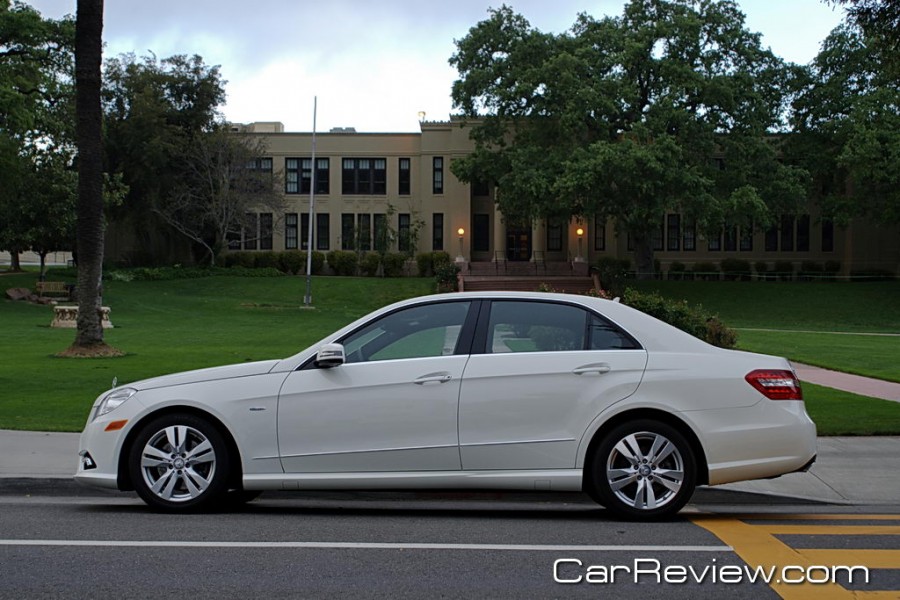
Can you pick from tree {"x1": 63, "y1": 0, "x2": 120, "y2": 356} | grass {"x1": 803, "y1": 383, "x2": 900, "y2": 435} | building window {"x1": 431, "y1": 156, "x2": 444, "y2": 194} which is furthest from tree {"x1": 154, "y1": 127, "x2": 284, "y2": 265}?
grass {"x1": 803, "y1": 383, "x2": 900, "y2": 435}

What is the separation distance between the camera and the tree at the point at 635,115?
43062 mm

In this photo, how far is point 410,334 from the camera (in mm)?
7008

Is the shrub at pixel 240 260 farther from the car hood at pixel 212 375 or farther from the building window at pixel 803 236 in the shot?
the car hood at pixel 212 375

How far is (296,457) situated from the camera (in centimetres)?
675

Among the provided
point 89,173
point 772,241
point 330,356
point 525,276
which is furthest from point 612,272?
point 330,356

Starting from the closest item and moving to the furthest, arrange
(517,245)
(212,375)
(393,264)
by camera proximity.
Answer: (212,375) < (393,264) < (517,245)

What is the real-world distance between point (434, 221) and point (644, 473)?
177 feet

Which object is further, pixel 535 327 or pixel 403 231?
pixel 403 231

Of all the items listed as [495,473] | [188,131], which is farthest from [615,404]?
[188,131]

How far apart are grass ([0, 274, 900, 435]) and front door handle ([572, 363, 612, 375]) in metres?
5.09

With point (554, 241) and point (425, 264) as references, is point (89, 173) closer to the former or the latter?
point (425, 264)

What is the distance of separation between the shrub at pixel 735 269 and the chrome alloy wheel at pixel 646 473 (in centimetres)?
5321

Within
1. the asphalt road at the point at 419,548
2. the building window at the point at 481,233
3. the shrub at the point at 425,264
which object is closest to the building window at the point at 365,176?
the shrub at the point at 425,264

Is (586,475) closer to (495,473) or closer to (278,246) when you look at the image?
(495,473)
